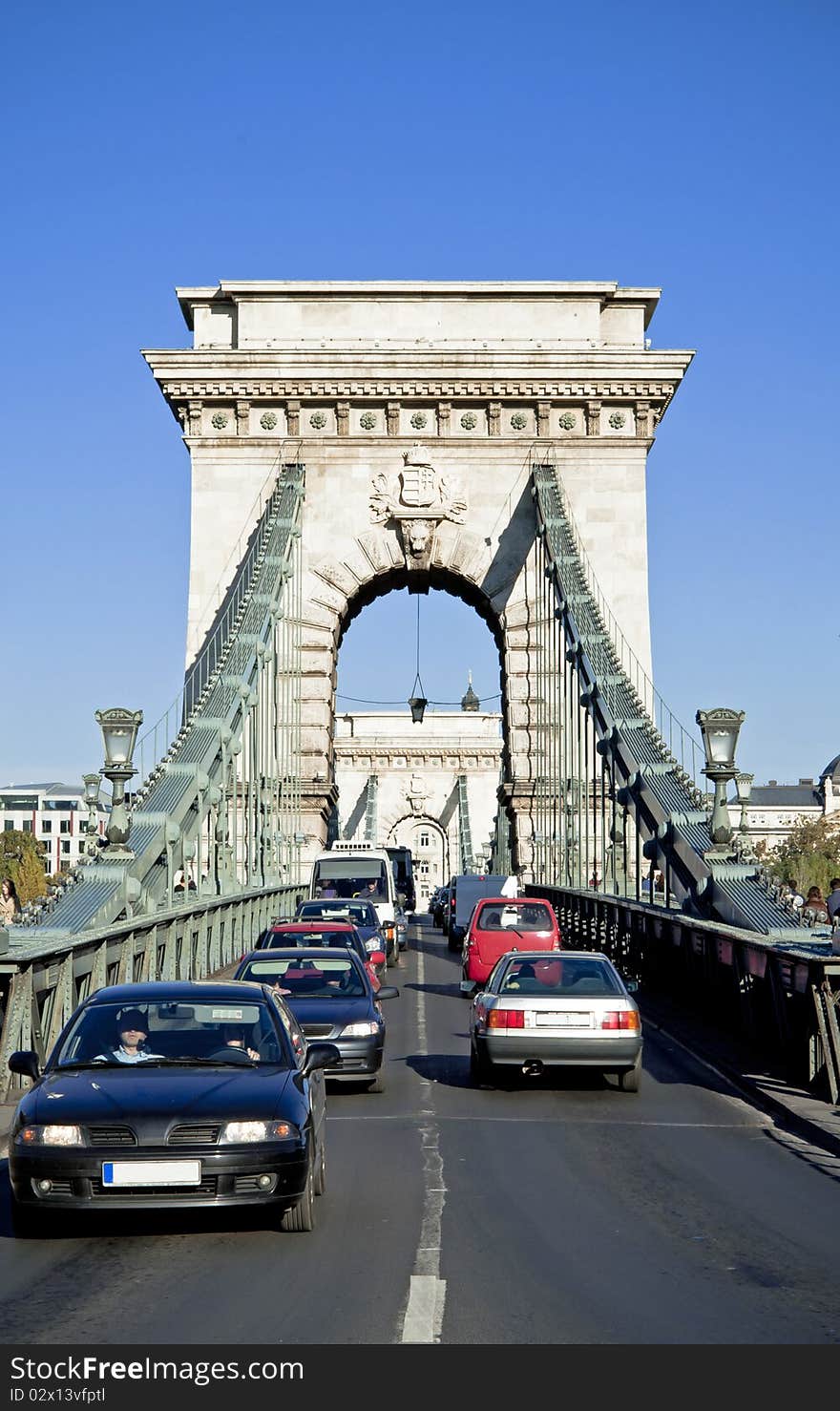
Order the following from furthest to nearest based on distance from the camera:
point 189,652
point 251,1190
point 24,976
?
point 189,652 < point 24,976 < point 251,1190

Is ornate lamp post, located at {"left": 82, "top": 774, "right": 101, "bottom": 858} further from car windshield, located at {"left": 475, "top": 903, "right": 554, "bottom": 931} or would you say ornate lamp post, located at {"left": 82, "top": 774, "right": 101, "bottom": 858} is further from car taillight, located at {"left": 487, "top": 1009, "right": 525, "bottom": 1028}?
car taillight, located at {"left": 487, "top": 1009, "right": 525, "bottom": 1028}

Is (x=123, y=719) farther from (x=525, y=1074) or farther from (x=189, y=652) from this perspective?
(x=189, y=652)

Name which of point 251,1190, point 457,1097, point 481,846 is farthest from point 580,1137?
point 481,846

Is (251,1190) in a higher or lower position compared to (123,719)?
lower

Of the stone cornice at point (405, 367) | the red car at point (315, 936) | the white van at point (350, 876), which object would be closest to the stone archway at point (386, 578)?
the white van at point (350, 876)

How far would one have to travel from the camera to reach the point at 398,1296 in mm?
8141

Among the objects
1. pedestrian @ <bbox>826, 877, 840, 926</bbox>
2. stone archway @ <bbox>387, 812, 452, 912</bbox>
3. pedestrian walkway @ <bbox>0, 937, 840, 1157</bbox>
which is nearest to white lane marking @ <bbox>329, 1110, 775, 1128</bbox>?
pedestrian walkway @ <bbox>0, 937, 840, 1157</bbox>

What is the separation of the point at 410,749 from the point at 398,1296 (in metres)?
100

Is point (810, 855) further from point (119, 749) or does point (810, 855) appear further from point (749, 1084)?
point (749, 1084)

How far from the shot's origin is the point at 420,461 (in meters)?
48.0

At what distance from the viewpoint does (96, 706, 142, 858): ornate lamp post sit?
24.1 metres

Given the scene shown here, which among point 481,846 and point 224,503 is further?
point 481,846

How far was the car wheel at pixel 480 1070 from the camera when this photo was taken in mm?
16969

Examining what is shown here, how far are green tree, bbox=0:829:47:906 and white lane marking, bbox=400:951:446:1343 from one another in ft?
189
